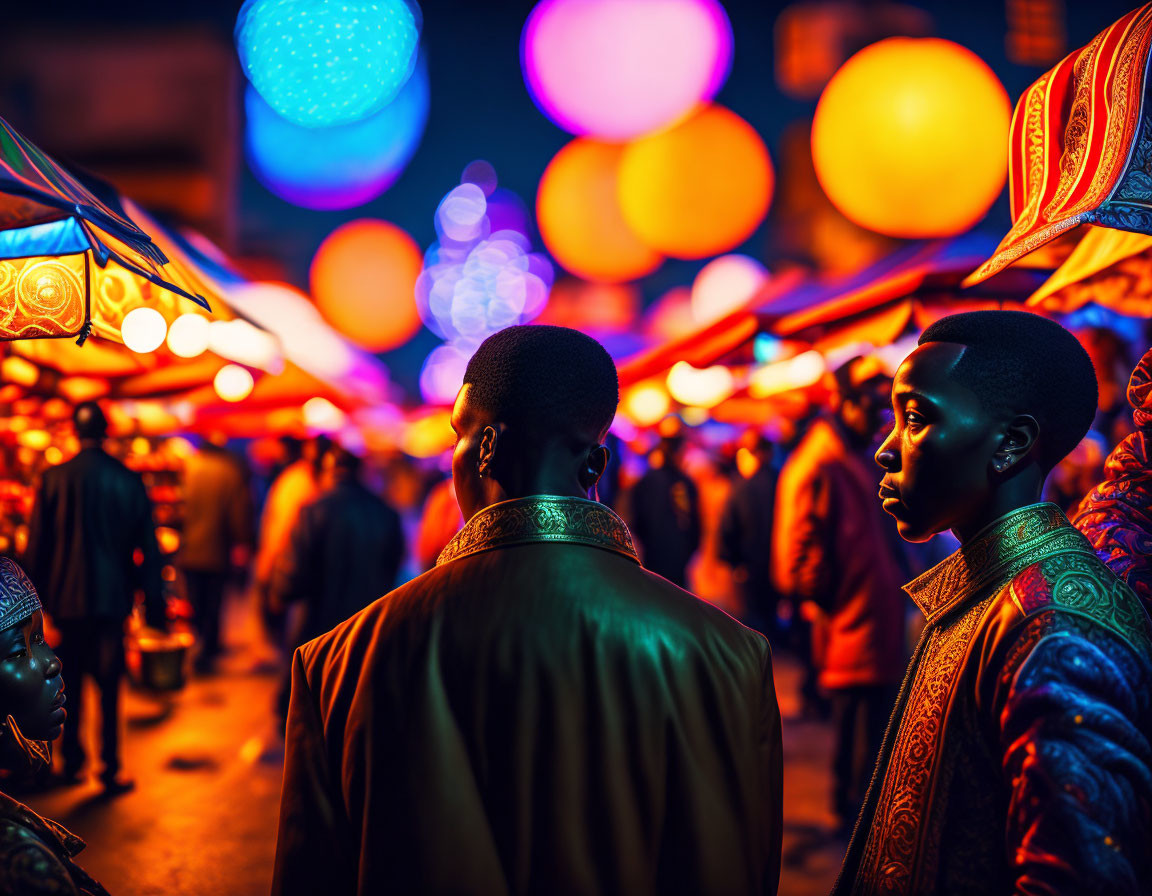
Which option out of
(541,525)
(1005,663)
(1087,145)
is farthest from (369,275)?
(1005,663)

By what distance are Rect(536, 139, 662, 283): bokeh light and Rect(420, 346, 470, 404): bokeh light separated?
40.2 ft

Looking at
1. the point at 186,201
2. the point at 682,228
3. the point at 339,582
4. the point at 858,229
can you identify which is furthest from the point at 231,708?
the point at 858,229

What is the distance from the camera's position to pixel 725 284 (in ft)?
39.2

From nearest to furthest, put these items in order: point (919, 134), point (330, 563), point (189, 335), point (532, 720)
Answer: point (532, 720)
point (919, 134)
point (189, 335)
point (330, 563)

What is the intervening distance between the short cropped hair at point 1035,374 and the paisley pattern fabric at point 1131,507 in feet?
1.45

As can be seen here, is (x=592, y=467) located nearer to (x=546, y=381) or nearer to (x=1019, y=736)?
(x=546, y=381)

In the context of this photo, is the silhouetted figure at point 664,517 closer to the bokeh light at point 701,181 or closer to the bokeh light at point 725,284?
the bokeh light at point 701,181

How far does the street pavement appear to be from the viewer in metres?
4.32

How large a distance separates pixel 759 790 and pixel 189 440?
1199 centimetres

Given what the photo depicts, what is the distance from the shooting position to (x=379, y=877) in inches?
62.2

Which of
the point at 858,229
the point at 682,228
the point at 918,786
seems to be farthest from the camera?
the point at 858,229

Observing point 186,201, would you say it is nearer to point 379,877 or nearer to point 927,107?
point 927,107

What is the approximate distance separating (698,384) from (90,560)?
4.52 m

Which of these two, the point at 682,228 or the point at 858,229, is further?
the point at 858,229
